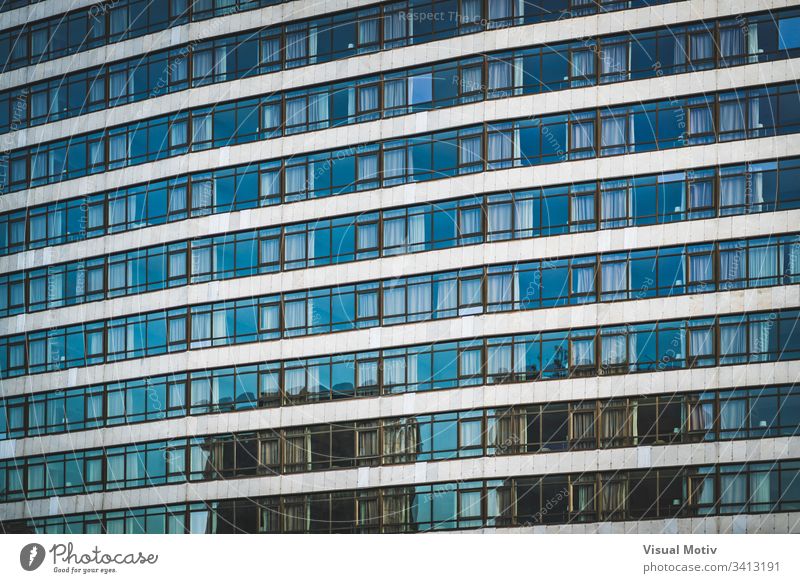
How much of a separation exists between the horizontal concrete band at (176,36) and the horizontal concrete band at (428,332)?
14012mm

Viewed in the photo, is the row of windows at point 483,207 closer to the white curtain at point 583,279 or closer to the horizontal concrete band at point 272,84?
the white curtain at point 583,279

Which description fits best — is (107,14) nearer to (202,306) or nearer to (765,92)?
(202,306)

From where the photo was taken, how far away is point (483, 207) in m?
57.0

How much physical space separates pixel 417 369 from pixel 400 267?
4.32m

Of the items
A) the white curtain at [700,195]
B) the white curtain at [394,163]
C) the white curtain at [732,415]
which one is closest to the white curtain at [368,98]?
the white curtain at [394,163]

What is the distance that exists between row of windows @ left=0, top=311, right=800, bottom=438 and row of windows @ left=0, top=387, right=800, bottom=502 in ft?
4.27

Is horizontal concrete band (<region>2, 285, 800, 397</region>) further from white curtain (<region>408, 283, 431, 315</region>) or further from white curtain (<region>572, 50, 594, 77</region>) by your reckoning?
white curtain (<region>572, 50, 594, 77</region>)

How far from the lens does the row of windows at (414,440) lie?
173ft

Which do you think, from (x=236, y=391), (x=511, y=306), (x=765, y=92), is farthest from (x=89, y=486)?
(x=765, y=92)

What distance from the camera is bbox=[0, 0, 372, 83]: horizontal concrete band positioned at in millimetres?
61125

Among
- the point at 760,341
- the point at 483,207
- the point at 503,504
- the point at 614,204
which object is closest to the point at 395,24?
the point at 483,207

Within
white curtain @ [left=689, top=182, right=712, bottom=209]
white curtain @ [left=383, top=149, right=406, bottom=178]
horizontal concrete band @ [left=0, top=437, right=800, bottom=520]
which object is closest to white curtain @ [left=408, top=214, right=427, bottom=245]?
white curtain @ [left=383, top=149, right=406, bottom=178]
